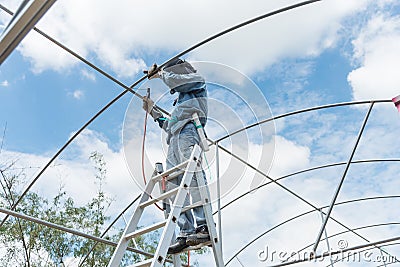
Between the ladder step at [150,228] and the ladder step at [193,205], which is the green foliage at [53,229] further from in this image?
the ladder step at [150,228]

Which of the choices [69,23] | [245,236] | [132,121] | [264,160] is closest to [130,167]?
[132,121]

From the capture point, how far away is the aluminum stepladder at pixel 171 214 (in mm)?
2490

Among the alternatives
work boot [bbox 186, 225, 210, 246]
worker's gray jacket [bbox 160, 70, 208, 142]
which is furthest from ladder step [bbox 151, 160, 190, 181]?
work boot [bbox 186, 225, 210, 246]

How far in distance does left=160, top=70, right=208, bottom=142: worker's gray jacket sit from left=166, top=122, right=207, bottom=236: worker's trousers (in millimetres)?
87

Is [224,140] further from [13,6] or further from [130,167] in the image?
[13,6]

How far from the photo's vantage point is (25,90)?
8.09 m

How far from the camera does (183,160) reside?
10.5 ft

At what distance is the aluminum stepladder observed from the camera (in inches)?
98.0

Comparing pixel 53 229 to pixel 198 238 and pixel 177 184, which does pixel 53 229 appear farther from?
pixel 198 238

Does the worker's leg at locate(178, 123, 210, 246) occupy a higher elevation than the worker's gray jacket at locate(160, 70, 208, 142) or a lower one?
lower

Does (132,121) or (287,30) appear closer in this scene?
(132,121)

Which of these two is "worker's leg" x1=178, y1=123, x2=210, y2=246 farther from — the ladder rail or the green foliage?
the green foliage

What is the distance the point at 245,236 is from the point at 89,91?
4.30m

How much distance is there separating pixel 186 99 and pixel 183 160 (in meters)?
0.63
